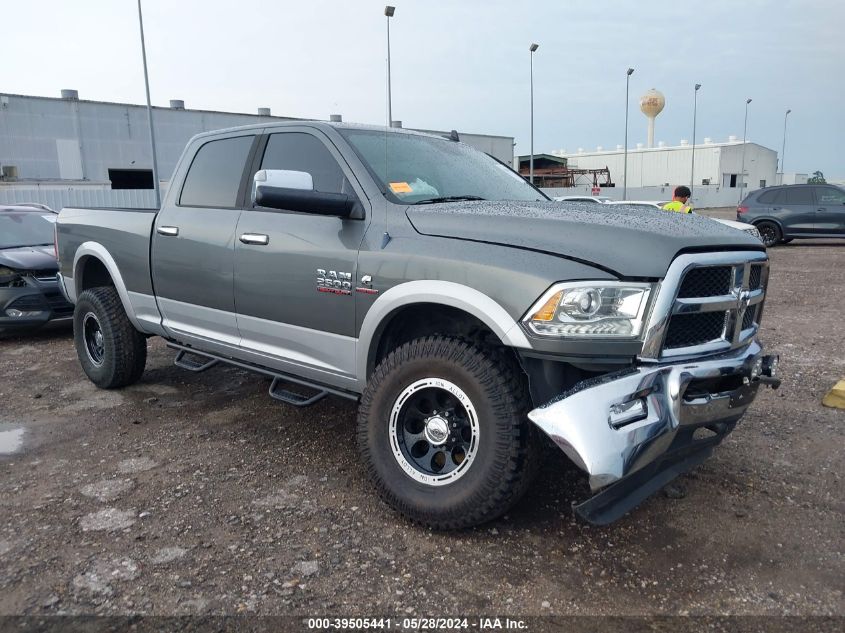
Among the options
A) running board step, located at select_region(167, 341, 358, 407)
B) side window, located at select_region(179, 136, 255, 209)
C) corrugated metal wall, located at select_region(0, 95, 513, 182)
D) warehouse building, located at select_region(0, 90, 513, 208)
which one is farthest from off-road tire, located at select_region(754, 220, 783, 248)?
warehouse building, located at select_region(0, 90, 513, 208)

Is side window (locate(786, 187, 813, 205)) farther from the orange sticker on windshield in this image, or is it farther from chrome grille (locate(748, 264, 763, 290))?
the orange sticker on windshield

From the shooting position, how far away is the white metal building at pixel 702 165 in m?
62.2

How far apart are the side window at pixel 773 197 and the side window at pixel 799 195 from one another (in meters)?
0.15

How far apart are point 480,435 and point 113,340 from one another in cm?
343

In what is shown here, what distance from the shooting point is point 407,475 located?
310 centimetres

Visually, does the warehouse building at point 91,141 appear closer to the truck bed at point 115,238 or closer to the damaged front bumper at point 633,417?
the truck bed at point 115,238

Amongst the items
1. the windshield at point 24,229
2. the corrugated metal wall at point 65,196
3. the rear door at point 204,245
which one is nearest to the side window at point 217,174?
the rear door at point 204,245

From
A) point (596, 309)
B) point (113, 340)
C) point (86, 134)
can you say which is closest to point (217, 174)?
point (113, 340)

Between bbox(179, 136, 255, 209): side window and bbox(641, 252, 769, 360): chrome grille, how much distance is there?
8.75ft

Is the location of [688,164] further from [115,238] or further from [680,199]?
[115,238]

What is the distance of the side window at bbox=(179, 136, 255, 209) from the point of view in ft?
13.9

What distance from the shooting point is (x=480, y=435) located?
9.41 feet

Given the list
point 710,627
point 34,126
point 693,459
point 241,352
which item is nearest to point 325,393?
point 241,352

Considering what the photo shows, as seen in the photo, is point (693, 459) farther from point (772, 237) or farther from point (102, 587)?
point (772, 237)
